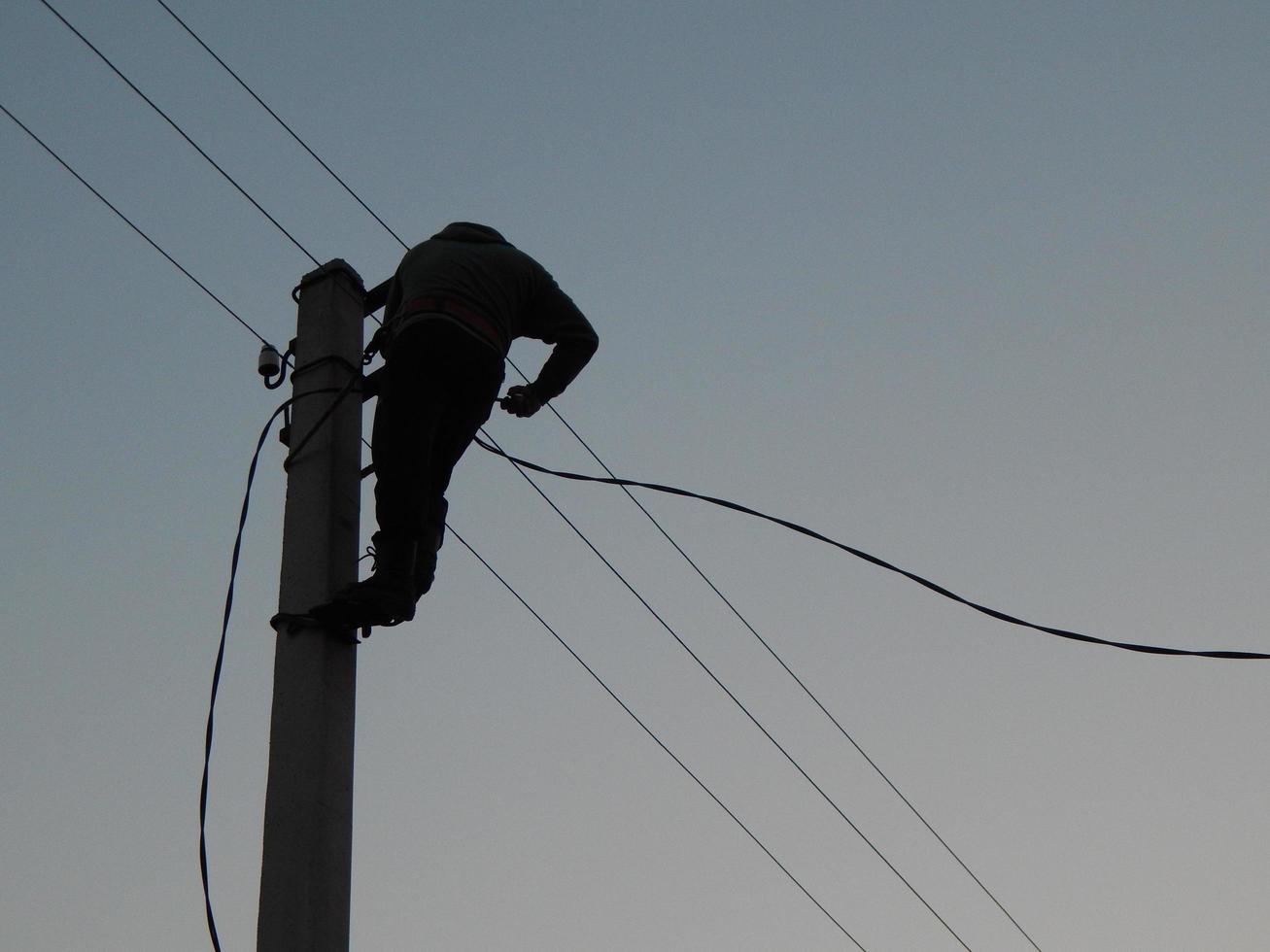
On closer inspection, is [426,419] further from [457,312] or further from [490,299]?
[490,299]

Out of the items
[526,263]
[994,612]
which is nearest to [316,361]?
[526,263]

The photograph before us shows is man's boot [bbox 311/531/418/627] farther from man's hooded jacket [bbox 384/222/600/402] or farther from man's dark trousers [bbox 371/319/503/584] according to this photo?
man's hooded jacket [bbox 384/222/600/402]

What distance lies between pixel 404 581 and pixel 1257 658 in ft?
7.93

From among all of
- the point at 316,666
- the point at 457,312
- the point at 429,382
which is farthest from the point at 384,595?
the point at 457,312

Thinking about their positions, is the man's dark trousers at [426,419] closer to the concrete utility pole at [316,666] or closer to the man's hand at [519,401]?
the concrete utility pole at [316,666]

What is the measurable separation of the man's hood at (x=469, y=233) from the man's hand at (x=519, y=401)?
0.47m

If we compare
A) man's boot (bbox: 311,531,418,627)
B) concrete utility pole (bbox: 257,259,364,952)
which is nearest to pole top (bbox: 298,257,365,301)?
concrete utility pole (bbox: 257,259,364,952)

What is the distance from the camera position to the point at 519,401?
198 inches

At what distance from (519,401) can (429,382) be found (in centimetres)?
65

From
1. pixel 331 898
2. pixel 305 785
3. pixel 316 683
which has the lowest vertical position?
pixel 331 898

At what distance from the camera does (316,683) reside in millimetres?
3943

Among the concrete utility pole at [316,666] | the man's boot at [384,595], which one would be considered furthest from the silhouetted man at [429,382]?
the concrete utility pole at [316,666]

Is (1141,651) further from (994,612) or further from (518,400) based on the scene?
(518,400)

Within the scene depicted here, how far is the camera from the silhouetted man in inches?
166
